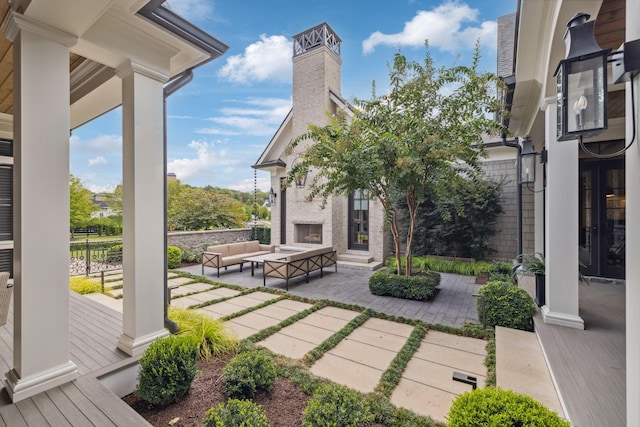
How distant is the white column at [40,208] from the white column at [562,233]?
503 cm

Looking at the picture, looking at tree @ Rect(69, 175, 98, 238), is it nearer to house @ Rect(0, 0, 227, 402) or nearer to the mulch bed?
house @ Rect(0, 0, 227, 402)

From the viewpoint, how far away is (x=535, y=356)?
3.19 metres

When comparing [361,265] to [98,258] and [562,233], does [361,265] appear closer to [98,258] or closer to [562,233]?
[562,233]

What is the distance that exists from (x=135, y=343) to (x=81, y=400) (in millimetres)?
625

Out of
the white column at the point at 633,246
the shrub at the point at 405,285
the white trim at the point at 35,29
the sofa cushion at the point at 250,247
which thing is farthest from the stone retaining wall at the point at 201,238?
the white column at the point at 633,246

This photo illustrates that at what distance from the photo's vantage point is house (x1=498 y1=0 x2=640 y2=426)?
4.70 ft

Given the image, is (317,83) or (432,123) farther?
(317,83)

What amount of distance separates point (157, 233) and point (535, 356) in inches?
166

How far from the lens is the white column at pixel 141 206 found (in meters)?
2.84

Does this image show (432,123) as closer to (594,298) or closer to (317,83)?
(594,298)

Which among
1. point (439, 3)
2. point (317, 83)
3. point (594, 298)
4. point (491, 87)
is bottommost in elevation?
point (594, 298)

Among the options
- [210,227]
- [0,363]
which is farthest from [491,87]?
[210,227]

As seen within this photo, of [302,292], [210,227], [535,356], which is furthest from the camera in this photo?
[210,227]

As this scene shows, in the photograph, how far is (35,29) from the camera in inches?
88.4
